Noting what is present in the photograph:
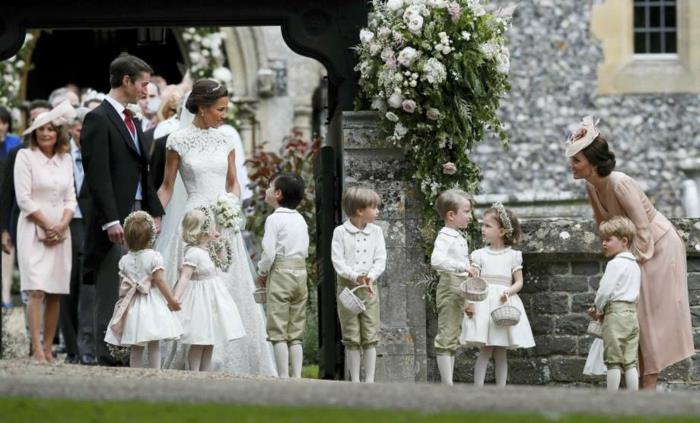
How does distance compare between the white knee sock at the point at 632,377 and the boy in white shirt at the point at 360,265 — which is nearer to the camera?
the white knee sock at the point at 632,377

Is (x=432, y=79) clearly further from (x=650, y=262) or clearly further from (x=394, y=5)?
(x=650, y=262)

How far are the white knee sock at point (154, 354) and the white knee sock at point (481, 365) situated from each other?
6.38ft

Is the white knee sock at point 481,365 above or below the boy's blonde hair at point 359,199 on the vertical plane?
below

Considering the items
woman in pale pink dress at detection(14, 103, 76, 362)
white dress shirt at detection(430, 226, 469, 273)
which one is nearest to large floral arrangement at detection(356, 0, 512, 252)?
white dress shirt at detection(430, 226, 469, 273)

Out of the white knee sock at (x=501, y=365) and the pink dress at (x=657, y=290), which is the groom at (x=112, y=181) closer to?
the white knee sock at (x=501, y=365)

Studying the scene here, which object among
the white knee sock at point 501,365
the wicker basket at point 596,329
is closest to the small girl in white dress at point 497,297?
the white knee sock at point 501,365

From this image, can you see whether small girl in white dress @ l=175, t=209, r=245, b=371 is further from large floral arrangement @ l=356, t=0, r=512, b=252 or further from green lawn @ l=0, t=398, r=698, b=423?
green lawn @ l=0, t=398, r=698, b=423

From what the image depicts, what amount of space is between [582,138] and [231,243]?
91.5 inches

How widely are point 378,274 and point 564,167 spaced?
11.6m

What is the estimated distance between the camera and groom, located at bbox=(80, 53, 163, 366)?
11.8 m

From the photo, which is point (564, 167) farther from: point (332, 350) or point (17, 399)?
point (17, 399)

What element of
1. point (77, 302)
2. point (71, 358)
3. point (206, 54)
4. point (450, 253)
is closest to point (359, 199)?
point (450, 253)

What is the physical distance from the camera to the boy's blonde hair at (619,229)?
10.9 metres

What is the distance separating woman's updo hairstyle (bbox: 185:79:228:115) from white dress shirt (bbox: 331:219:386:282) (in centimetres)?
122
